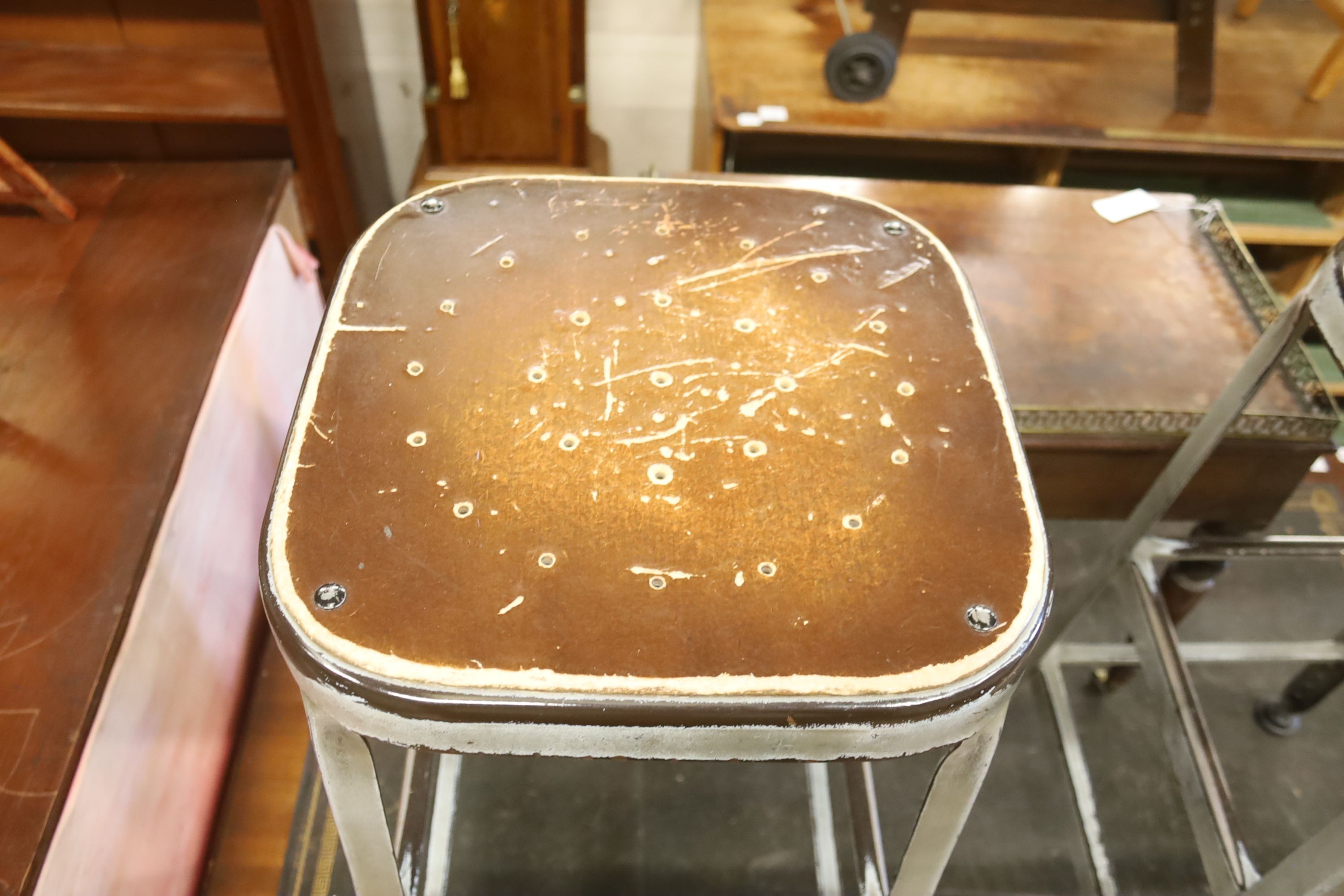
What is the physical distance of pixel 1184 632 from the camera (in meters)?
1.75

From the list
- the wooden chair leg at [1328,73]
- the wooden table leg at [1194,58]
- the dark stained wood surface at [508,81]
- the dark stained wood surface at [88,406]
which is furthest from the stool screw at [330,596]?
the wooden chair leg at [1328,73]

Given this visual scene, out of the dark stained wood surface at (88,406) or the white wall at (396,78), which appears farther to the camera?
the white wall at (396,78)

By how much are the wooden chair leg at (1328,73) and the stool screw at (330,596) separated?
77.0 inches

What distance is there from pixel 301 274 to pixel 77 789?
97 centimetres

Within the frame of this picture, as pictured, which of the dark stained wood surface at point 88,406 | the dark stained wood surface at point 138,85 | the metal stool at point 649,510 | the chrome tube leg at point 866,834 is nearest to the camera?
the metal stool at point 649,510

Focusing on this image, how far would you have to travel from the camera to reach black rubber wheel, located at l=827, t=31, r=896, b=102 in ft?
5.41

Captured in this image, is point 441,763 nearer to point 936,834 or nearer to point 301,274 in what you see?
point 936,834

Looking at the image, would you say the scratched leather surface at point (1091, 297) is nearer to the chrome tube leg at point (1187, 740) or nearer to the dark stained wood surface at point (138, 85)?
the chrome tube leg at point (1187, 740)

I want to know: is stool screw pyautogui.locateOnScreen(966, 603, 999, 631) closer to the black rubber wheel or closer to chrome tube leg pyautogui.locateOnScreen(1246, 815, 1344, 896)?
chrome tube leg pyautogui.locateOnScreen(1246, 815, 1344, 896)

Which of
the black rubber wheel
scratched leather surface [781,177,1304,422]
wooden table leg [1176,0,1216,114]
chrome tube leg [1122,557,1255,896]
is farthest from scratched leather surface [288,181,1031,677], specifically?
wooden table leg [1176,0,1216,114]

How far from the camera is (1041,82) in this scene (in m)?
1.79

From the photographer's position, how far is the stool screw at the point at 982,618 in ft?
2.13

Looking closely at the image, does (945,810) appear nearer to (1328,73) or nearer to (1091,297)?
(1091,297)

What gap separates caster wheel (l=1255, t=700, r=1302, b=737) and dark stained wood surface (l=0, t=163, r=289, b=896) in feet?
5.62
